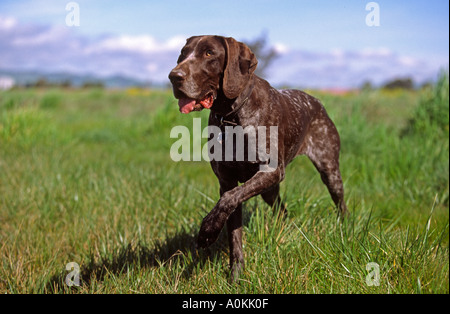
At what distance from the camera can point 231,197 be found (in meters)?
3.08

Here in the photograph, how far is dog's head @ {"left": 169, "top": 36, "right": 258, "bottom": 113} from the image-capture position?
296 cm

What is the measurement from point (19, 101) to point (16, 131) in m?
2.76

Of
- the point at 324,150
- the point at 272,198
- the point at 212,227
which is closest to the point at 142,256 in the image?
the point at 272,198

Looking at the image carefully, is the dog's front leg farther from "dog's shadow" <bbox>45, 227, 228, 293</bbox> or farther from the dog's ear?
"dog's shadow" <bbox>45, 227, 228, 293</bbox>

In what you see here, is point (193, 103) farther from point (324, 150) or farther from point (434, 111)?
point (434, 111)

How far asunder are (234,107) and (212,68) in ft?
1.15

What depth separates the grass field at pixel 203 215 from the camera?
3449mm

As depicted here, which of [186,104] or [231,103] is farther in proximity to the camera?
[231,103]

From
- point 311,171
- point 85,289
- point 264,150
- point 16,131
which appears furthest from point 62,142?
point 264,150

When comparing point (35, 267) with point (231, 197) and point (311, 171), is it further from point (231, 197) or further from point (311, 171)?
point (311, 171)

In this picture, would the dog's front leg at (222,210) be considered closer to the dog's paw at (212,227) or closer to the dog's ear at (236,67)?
the dog's paw at (212,227)

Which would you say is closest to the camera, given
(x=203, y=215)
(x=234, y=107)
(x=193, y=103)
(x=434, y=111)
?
(x=193, y=103)

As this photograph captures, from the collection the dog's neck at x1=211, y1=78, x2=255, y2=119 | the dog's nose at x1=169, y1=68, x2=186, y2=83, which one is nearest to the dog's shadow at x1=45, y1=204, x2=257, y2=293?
the dog's neck at x1=211, y1=78, x2=255, y2=119

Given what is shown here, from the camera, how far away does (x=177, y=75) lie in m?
2.85
